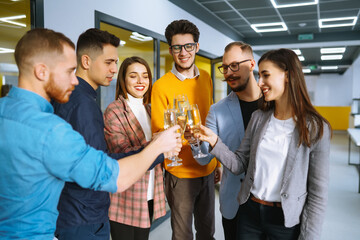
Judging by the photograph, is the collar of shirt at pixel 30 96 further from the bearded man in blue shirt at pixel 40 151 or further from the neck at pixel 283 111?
the neck at pixel 283 111

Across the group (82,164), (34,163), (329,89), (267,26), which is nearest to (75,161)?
(82,164)

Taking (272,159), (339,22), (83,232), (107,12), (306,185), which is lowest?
(83,232)

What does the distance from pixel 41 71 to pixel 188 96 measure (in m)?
1.27

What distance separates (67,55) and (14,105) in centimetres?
25

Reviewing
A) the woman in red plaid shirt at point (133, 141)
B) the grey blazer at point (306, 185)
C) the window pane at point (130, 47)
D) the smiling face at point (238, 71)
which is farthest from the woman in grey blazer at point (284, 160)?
the window pane at point (130, 47)

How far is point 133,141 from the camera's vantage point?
1961 millimetres

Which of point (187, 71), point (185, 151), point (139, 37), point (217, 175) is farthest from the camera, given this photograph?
point (139, 37)

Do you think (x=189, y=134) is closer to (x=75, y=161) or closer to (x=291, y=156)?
(x=291, y=156)

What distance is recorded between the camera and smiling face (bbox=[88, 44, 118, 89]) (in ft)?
5.16

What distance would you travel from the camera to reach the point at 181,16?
186 inches

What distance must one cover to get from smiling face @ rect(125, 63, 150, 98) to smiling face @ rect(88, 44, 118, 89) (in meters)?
0.45

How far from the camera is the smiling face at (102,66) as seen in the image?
5.16 feet

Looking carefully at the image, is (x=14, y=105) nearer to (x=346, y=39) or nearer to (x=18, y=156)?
(x=18, y=156)

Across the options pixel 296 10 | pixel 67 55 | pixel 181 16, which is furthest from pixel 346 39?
pixel 67 55
